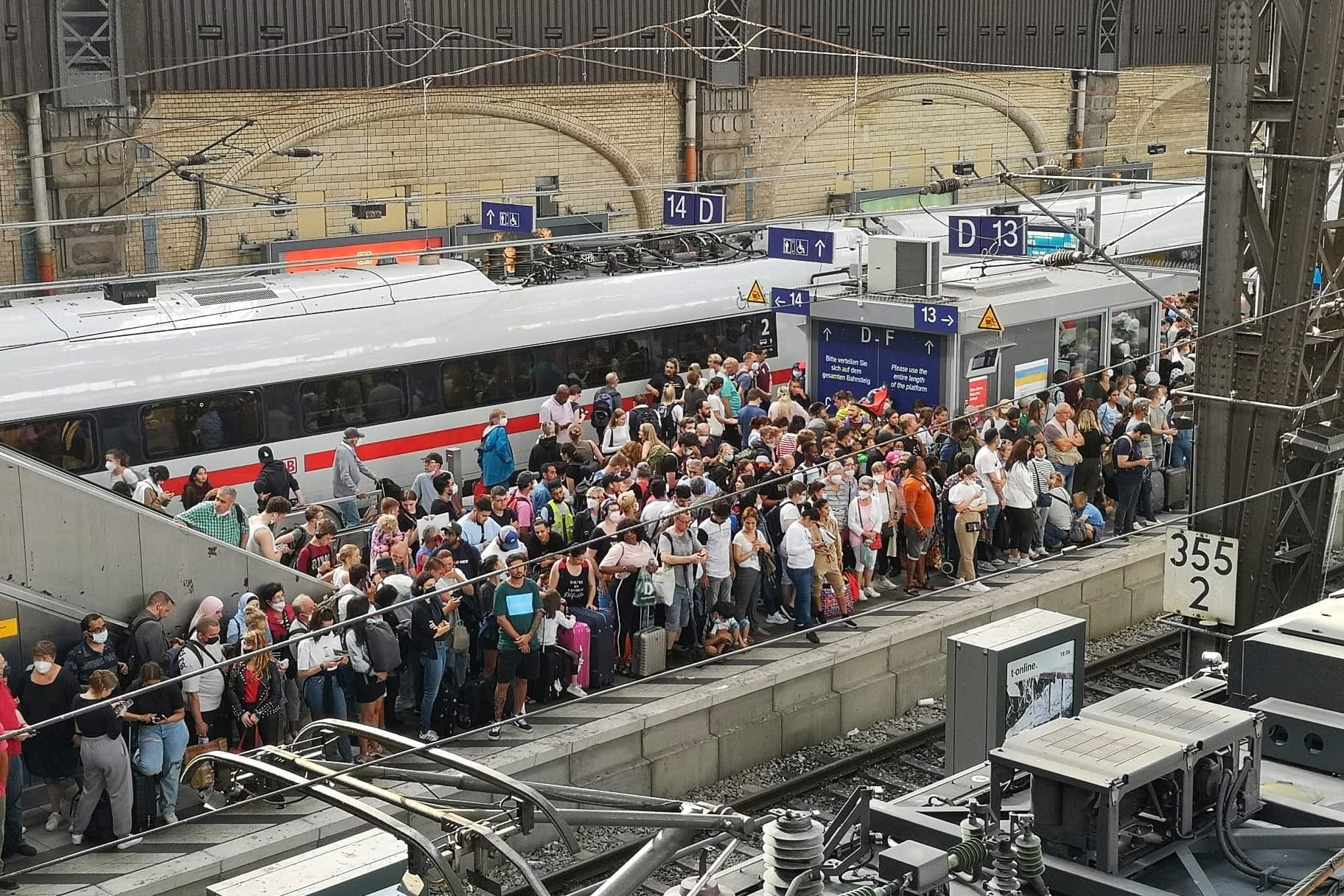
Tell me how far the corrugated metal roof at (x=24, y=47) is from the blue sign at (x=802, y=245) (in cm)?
1051

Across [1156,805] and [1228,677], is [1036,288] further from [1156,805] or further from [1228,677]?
[1156,805]

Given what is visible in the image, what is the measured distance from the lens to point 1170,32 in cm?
4212

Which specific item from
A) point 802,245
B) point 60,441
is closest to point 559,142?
point 802,245

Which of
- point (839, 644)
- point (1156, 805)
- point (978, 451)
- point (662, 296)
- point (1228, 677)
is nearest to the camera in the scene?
point (1156, 805)

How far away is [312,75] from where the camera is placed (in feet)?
88.6

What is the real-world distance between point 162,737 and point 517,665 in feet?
9.19

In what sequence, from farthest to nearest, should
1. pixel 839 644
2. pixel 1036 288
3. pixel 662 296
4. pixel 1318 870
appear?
pixel 662 296
pixel 1036 288
pixel 839 644
pixel 1318 870

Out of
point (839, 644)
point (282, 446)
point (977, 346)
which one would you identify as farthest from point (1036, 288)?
point (282, 446)

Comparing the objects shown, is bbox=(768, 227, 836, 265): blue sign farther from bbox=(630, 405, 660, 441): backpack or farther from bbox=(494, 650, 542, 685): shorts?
bbox=(494, 650, 542, 685): shorts

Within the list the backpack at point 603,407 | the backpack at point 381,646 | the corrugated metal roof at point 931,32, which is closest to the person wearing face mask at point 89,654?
the backpack at point 381,646

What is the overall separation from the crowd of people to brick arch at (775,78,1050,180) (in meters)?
14.9

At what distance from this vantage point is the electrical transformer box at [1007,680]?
10.4 m

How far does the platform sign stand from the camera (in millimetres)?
12562

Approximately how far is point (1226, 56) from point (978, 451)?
18.4ft
